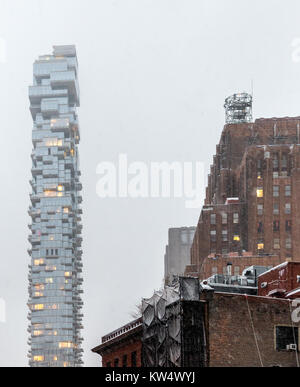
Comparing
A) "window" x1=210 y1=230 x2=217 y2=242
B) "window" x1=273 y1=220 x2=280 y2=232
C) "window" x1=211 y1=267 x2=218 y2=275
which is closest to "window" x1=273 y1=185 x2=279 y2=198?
"window" x1=273 y1=220 x2=280 y2=232

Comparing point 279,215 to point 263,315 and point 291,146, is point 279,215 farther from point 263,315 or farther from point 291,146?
point 263,315

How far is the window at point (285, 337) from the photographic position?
2121 inches

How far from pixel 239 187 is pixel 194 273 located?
85.9 ft

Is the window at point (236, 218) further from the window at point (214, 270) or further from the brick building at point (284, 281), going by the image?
the brick building at point (284, 281)

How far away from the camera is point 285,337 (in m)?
54.2

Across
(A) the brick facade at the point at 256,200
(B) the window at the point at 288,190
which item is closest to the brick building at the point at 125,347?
(A) the brick facade at the point at 256,200

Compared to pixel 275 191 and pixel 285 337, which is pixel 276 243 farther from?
pixel 285 337

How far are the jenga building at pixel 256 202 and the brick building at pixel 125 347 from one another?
8906 cm

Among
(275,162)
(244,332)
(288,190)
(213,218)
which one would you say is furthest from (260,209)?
(244,332)

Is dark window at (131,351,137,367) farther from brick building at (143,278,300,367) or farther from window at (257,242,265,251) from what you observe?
window at (257,242,265,251)

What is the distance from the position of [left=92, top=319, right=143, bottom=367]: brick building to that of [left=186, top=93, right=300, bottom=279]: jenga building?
8906 centimetres

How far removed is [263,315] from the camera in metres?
54.1
